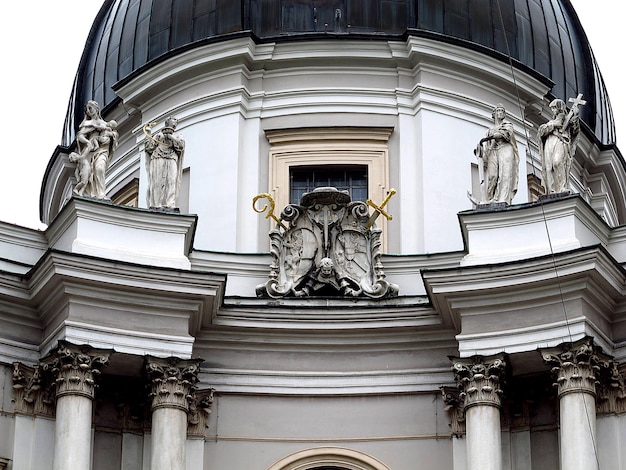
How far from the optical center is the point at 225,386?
931 inches

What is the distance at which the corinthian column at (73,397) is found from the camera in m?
21.8

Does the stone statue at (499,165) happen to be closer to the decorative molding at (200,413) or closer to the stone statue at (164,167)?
the stone statue at (164,167)

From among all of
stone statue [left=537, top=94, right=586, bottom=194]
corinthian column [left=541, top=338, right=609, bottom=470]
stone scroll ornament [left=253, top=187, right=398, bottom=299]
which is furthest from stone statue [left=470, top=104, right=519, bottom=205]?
corinthian column [left=541, top=338, right=609, bottom=470]

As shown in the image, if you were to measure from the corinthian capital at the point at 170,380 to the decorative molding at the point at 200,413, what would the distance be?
0.39 meters

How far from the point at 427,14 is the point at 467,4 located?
0.67 meters

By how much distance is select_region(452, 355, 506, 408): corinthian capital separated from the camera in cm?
2256

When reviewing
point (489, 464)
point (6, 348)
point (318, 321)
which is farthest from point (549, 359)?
point (6, 348)

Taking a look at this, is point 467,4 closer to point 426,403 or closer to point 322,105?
point 322,105

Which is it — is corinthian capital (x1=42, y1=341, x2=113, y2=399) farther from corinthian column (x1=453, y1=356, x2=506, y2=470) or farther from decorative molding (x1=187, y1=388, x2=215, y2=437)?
corinthian column (x1=453, y1=356, x2=506, y2=470)

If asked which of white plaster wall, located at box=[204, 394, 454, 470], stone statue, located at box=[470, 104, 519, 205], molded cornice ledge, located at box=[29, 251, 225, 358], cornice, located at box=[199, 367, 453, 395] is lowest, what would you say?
white plaster wall, located at box=[204, 394, 454, 470]

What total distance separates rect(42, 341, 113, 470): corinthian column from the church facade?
0.03 meters

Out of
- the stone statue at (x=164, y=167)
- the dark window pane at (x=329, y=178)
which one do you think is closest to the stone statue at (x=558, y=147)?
the dark window pane at (x=329, y=178)

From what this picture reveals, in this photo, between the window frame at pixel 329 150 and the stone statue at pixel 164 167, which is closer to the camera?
the stone statue at pixel 164 167

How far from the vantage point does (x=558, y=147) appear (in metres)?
23.8
